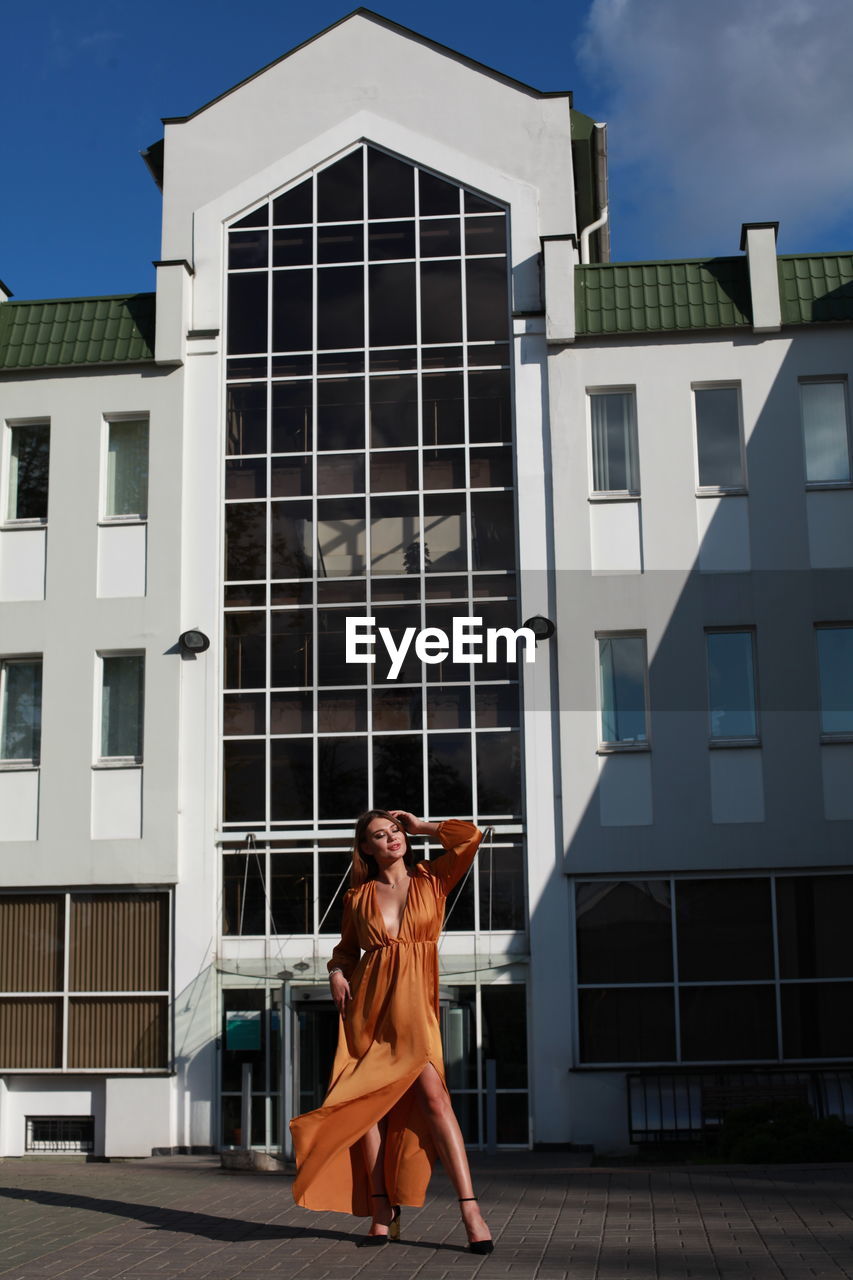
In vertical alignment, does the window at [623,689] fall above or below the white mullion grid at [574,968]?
above

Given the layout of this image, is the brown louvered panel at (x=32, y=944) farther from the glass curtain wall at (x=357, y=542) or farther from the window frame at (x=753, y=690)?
the window frame at (x=753, y=690)

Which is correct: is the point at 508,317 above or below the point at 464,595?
above

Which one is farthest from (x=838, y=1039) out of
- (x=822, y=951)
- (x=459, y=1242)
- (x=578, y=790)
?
(x=459, y=1242)

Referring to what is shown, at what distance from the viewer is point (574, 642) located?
67.5ft

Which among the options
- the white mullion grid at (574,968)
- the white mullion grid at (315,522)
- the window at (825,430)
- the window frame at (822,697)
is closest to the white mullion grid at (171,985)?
the white mullion grid at (315,522)

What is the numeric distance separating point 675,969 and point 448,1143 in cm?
1219

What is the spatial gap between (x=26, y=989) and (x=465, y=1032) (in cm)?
609

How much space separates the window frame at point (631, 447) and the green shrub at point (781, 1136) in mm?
8375

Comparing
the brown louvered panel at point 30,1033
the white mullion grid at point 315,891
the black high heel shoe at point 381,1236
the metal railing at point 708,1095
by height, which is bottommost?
the metal railing at point 708,1095

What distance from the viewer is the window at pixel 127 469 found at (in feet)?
72.0

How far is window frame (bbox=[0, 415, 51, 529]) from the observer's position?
71.7 feet

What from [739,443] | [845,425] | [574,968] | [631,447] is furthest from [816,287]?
[574,968]

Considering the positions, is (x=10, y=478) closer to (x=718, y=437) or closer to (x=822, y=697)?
(x=718, y=437)

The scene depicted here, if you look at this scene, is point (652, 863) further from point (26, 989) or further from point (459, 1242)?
point (459, 1242)
